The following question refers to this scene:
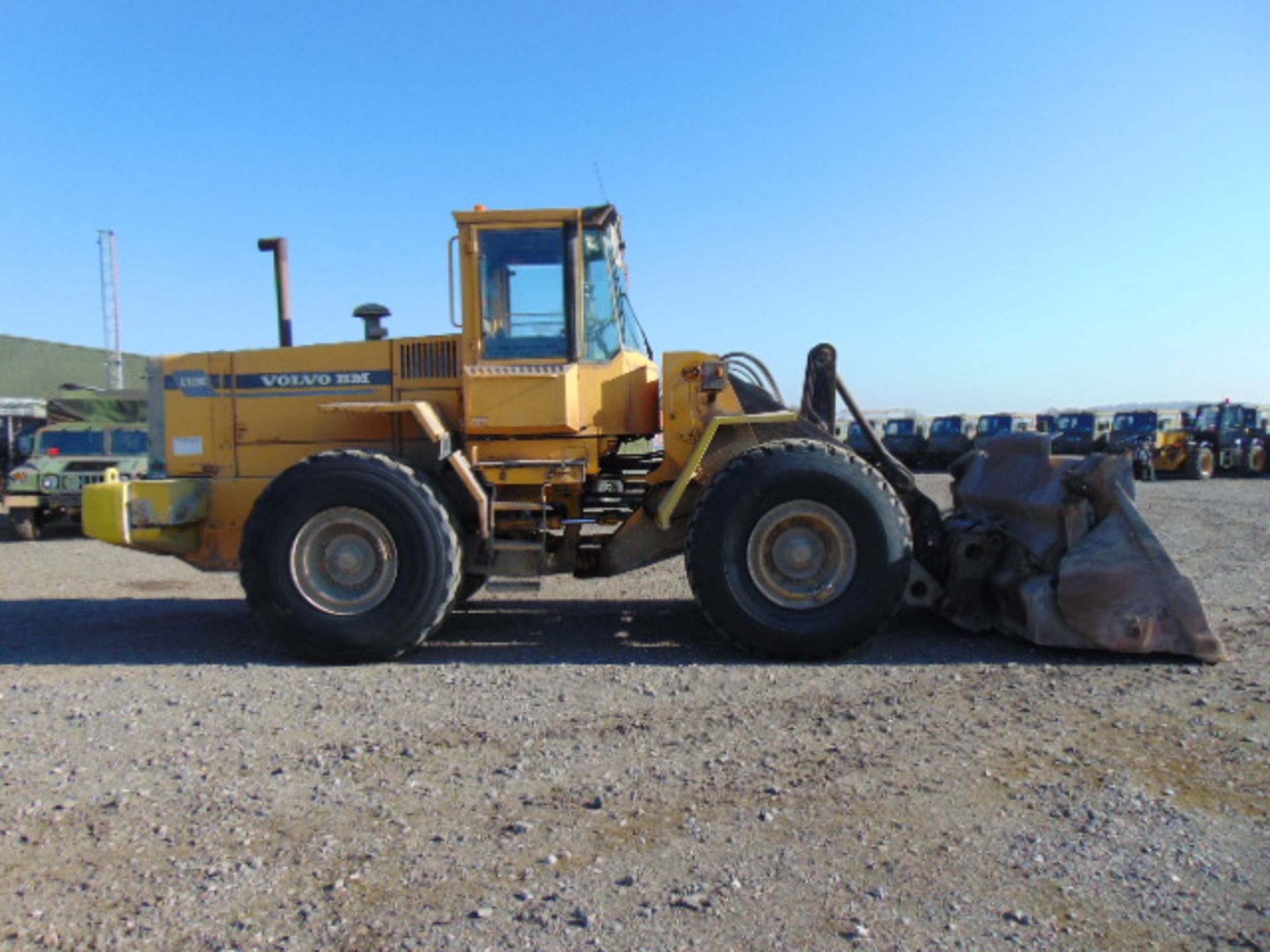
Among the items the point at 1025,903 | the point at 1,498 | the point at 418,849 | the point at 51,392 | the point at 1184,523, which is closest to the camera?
the point at 1025,903

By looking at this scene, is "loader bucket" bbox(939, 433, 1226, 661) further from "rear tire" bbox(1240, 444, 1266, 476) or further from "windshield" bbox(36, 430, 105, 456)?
"rear tire" bbox(1240, 444, 1266, 476)

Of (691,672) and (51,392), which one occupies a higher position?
(51,392)

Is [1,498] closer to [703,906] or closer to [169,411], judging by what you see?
[169,411]

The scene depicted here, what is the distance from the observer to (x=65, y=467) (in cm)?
1298

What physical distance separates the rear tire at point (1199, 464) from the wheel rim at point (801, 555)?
923 inches

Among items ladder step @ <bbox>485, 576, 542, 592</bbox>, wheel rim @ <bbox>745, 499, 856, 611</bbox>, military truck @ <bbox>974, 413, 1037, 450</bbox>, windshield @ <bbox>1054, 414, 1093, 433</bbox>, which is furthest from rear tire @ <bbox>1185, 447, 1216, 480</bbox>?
ladder step @ <bbox>485, 576, 542, 592</bbox>

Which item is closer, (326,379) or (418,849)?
(418,849)

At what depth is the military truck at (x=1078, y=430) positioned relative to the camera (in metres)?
27.1

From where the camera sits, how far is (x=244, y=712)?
4.70m

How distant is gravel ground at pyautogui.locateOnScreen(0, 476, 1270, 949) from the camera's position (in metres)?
2.76

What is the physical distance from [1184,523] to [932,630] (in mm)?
9371

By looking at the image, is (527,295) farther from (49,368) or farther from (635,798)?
(49,368)

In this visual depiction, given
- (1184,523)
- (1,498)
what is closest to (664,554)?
(1184,523)

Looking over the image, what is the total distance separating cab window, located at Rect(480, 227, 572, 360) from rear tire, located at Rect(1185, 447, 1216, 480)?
24.3 m
